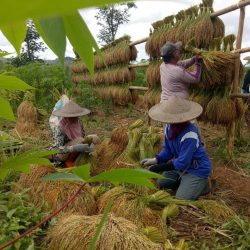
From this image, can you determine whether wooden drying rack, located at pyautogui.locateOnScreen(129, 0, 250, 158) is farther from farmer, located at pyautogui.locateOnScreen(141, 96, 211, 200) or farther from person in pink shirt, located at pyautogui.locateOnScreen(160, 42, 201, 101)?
farmer, located at pyautogui.locateOnScreen(141, 96, 211, 200)

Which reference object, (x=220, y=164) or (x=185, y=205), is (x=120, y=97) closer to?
(x=220, y=164)

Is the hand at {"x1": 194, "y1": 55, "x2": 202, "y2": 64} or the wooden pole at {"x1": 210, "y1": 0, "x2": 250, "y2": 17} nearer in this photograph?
the wooden pole at {"x1": 210, "y1": 0, "x2": 250, "y2": 17}

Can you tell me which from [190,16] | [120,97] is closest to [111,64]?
[120,97]

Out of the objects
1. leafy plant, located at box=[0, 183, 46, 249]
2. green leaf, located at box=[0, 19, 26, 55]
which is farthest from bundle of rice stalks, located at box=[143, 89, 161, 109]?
green leaf, located at box=[0, 19, 26, 55]

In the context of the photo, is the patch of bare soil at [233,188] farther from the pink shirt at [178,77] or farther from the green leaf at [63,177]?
the green leaf at [63,177]

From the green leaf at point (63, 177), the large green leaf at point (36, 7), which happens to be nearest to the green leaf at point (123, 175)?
the green leaf at point (63, 177)

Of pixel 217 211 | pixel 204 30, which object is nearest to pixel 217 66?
pixel 204 30

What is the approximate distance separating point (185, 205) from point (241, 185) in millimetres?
828

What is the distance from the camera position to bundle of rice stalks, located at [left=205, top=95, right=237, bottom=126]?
3822 mm

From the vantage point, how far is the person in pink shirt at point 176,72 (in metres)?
3.81

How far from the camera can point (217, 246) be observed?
2.22m

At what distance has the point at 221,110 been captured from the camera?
3.82 metres

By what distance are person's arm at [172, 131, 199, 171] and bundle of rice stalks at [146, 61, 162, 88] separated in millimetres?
2332

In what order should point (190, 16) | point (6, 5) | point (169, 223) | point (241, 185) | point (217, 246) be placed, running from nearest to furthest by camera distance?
point (6, 5), point (217, 246), point (169, 223), point (241, 185), point (190, 16)
